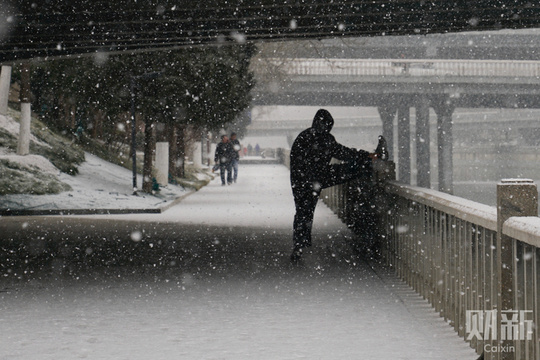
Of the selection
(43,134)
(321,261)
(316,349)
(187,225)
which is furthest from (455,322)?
(43,134)

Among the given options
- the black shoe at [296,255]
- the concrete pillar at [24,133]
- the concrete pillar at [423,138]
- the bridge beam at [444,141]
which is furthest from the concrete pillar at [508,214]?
the concrete pillar at [423,138]

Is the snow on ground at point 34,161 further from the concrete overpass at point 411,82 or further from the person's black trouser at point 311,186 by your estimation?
the concrete overpass at point 411,82

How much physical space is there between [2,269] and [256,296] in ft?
13.3

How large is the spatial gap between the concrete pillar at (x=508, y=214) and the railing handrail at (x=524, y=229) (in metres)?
0.08

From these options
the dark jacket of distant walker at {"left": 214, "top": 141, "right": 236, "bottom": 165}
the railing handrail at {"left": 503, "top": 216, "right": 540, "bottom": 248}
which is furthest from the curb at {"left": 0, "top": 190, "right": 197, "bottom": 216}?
the railing handrail at {"left": 503, "top": 216, "right": 540, "bottom": 248}

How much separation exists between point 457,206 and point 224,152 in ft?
96.0

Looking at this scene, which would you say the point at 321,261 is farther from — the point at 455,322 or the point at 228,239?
the point at 455,322

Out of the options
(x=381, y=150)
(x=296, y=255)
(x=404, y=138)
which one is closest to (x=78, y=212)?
(x=296, y=255)

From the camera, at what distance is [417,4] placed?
666 inches

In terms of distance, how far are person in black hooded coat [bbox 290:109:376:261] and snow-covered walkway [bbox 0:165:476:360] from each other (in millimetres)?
1035

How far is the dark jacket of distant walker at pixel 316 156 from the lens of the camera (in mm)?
12367

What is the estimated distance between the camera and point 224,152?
36.3m

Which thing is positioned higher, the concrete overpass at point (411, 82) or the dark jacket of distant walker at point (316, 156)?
the concrete overpass at point (411, 82)

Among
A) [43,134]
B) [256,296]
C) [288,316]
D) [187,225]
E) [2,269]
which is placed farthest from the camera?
[43,134]
